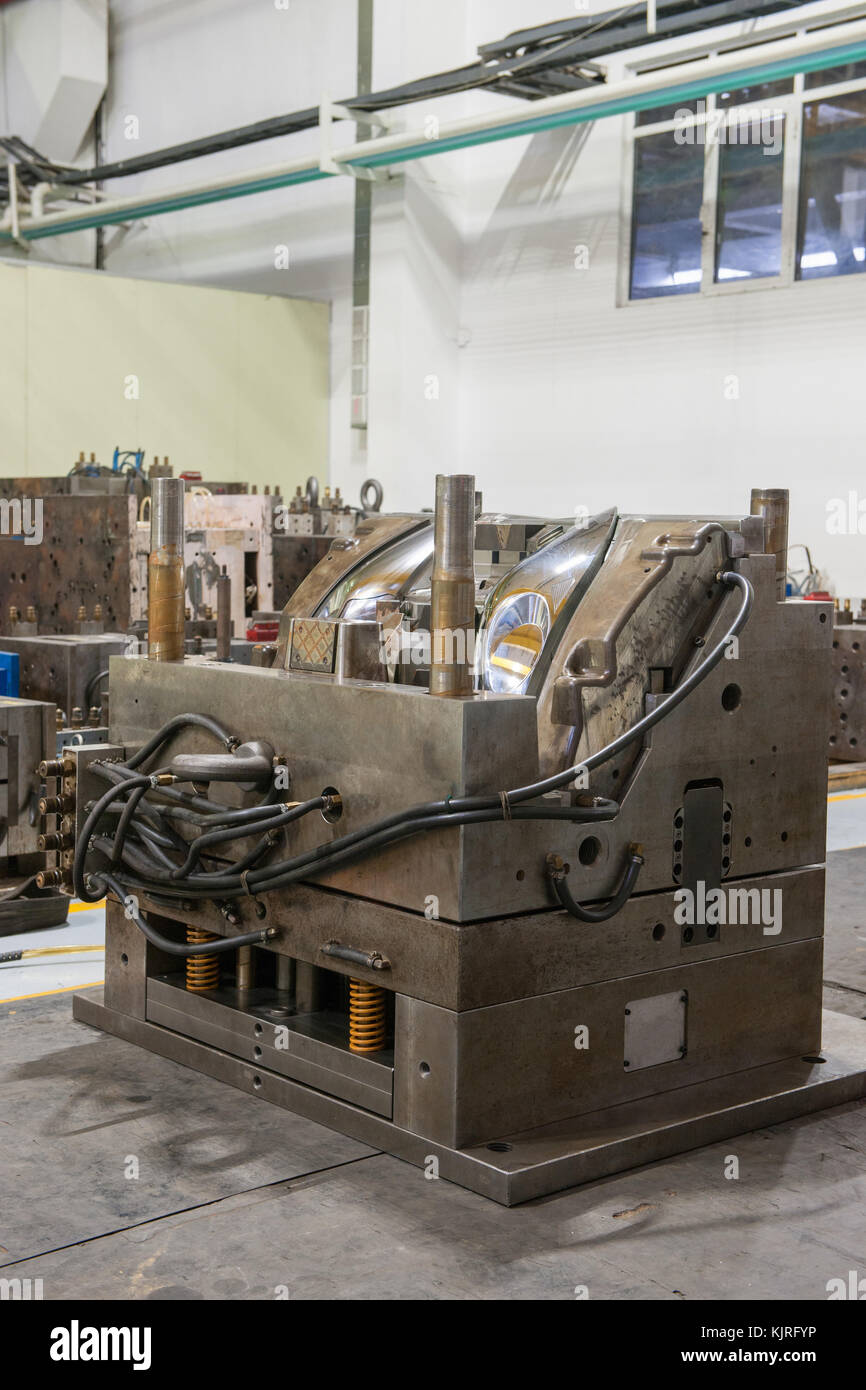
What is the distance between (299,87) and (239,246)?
126 centimetres

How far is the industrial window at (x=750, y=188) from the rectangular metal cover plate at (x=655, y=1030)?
20.0 ft

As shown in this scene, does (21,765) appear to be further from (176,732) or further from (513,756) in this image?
(513,756)

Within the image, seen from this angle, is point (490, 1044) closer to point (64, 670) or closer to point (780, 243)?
point (64, 670)

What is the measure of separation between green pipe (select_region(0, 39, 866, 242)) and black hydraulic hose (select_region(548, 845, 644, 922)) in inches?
216

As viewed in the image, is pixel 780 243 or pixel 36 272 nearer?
pixel 780 243

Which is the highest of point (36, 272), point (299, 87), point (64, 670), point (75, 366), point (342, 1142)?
point (299, 87)

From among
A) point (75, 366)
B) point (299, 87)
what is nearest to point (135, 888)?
point (75, 366)

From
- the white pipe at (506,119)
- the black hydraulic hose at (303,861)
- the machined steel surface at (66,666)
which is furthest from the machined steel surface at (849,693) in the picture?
the black hydraulic hose at (303,861)

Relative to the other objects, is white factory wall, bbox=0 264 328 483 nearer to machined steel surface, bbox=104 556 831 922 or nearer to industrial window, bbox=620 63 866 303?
industrial window, bbox=620 63 866 303

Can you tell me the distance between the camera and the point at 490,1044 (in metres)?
1.90

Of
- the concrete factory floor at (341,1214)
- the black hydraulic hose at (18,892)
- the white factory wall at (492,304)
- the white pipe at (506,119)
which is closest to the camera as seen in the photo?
the concrete factory floor at (341,1214)

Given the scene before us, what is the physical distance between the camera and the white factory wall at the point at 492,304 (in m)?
7.75

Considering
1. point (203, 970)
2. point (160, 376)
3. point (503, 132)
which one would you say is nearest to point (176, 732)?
point (203, 970)

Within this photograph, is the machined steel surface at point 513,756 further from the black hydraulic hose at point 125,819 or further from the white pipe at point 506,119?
the white pipe at point 506,119
